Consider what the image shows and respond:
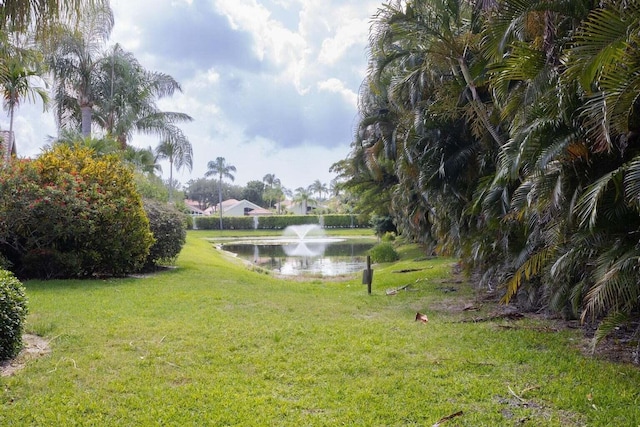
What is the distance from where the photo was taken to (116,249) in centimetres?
1334

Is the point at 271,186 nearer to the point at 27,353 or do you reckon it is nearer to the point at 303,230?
the point at 303,230

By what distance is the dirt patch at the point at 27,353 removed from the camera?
17.9 ft

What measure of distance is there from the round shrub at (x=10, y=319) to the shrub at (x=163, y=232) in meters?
9.68

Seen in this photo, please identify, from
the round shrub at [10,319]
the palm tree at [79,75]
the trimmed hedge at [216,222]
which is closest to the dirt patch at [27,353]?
the round shrub at [10,319]

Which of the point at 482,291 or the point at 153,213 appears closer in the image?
the point at 482,291

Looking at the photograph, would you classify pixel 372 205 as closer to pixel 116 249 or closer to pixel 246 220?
pixel 116 249

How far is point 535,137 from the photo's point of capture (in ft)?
19.7

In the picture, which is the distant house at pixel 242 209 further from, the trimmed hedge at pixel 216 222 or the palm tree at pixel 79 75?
the palm tree at pixel 79 75

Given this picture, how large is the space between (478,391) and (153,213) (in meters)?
13.2

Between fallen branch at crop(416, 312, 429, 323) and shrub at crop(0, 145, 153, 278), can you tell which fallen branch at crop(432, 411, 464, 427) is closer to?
fallen branch at crop(416, 312, 429, 323)

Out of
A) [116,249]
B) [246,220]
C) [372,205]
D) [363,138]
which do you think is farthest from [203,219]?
[116,249]

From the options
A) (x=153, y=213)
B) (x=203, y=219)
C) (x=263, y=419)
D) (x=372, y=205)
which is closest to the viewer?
(x=263, y=419)

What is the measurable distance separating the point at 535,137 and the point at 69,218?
10745mm

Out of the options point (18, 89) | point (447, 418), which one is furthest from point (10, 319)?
point (18, 89)
